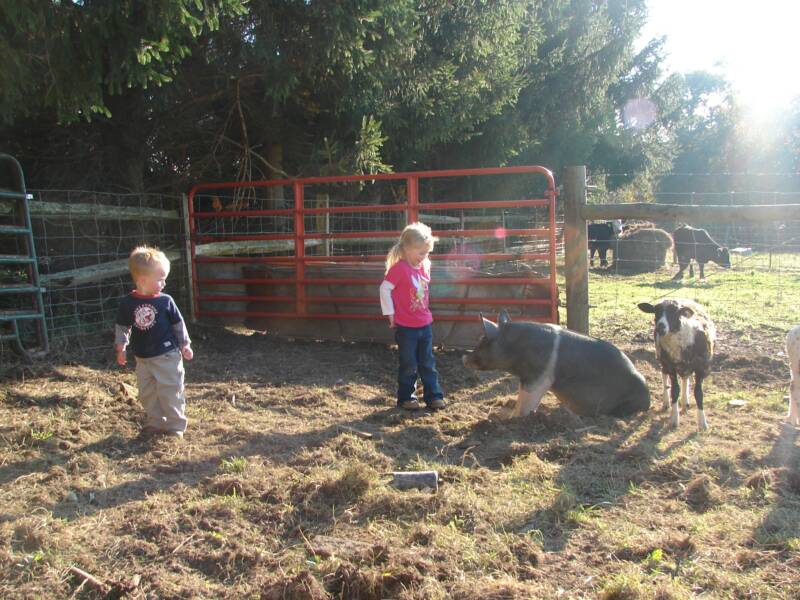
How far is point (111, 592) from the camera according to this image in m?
2.80

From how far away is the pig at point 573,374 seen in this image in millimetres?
5391

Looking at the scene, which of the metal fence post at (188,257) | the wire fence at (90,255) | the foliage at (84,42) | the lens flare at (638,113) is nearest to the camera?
the foliage at (84,42)

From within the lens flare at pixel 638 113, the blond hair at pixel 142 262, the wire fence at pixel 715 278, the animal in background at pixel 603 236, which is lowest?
the wire fence at pixel 715 278

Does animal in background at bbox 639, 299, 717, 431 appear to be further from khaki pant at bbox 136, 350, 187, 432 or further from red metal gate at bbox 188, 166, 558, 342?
khaki pant at bbox 136, 350, 187, 432

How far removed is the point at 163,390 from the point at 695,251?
13.8 metres

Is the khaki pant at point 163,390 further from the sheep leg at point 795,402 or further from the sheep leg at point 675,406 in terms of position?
the sheep leg at point 795,402

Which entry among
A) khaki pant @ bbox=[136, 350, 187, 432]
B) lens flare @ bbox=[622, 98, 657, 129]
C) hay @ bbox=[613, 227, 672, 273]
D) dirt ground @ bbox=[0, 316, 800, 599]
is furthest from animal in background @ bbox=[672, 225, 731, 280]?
khaki pant @ bbox=[136, 350, 187, 432]

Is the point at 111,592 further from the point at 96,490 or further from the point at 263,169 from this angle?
the point at 263,169

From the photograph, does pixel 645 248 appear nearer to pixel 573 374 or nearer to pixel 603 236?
pixel 603 236

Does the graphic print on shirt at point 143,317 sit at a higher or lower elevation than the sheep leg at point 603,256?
higher

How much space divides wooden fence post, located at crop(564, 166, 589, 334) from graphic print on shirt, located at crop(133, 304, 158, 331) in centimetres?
420

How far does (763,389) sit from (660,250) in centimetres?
1374

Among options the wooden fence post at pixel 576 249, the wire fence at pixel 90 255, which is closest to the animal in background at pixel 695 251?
the wooden fence post at pixel 576 249

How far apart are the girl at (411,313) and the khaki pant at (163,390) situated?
1.73 m
